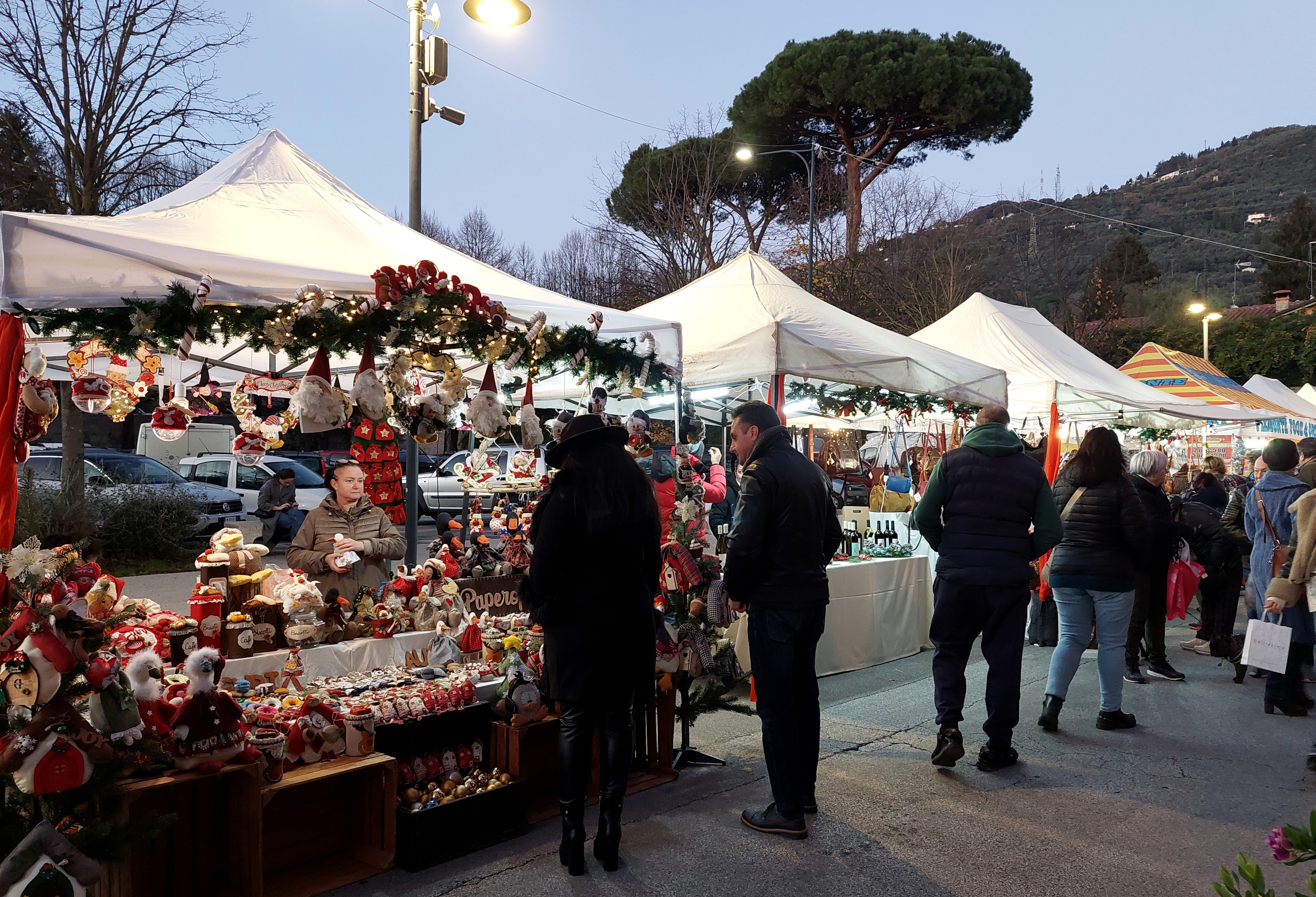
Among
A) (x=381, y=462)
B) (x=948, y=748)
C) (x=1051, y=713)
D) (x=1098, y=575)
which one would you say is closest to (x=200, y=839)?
(x=381, y=462)

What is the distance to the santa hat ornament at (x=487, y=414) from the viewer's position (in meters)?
4.63

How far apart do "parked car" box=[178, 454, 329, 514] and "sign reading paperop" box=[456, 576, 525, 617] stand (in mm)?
9623

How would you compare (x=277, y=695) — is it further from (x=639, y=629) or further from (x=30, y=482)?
(x=30, y=482)

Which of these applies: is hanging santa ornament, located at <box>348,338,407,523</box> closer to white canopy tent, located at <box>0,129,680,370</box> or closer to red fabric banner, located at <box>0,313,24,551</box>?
white canopy tent, located at <box>0,129,680,370</box>

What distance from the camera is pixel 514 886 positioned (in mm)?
3262

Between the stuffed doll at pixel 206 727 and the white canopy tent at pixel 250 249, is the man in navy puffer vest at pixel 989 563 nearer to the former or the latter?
the white canopy tent at pixel 250 249

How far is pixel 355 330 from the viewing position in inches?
160

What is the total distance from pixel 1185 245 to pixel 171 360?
283 ft

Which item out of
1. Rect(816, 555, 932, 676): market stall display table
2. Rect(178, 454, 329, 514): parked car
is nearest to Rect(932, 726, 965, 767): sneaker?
Rect(816, 555, 932, 676): market stall display table

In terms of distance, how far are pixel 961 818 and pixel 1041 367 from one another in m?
8.09

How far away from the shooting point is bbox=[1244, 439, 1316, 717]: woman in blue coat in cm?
564

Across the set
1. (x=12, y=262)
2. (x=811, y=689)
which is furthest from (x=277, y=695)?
(x=811, y=689)

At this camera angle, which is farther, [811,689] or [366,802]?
[811,689]

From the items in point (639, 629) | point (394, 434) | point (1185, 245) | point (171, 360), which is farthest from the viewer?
point (1185, 245)
